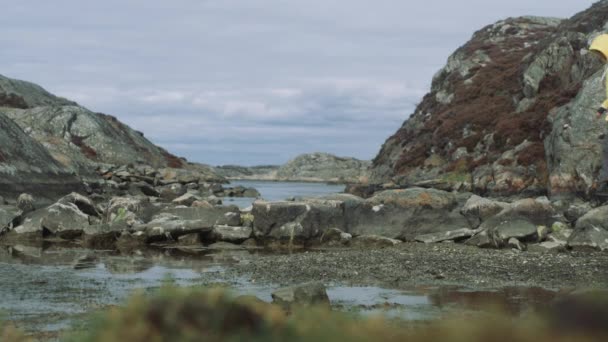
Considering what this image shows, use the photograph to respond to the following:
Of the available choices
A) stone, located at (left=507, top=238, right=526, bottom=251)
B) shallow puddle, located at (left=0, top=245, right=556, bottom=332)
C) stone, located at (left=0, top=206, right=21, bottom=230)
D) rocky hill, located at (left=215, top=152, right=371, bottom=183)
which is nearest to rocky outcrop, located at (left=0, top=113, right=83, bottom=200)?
stone, located at (left=0, top=206, right=21, bottom=230)

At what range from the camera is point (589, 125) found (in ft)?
140

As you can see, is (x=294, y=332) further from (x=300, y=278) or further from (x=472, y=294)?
(x=300, y=278)

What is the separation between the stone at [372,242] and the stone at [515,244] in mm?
4148

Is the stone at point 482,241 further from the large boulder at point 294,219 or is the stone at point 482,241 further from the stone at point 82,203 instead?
the stone at point 82,203

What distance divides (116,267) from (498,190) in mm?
32764

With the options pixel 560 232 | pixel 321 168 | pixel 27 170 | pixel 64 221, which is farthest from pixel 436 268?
pixel 321 168

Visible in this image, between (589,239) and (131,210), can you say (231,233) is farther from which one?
(589,239)

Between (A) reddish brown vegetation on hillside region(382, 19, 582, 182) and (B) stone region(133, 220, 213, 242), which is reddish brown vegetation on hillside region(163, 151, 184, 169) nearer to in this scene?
(A) reddish brown vegetation on hillside region(382, 19, 582, 182)

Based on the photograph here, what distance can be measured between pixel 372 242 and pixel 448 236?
273cm

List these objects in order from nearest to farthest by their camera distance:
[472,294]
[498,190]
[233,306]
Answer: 1. [233,306]
2. [472,294]
3. [498,190]

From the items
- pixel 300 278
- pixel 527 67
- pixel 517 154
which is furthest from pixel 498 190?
pixel 300 278

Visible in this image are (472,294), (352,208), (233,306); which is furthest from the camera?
(352,208)

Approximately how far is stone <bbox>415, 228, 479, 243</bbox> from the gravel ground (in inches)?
101

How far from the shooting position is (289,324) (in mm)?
4906
